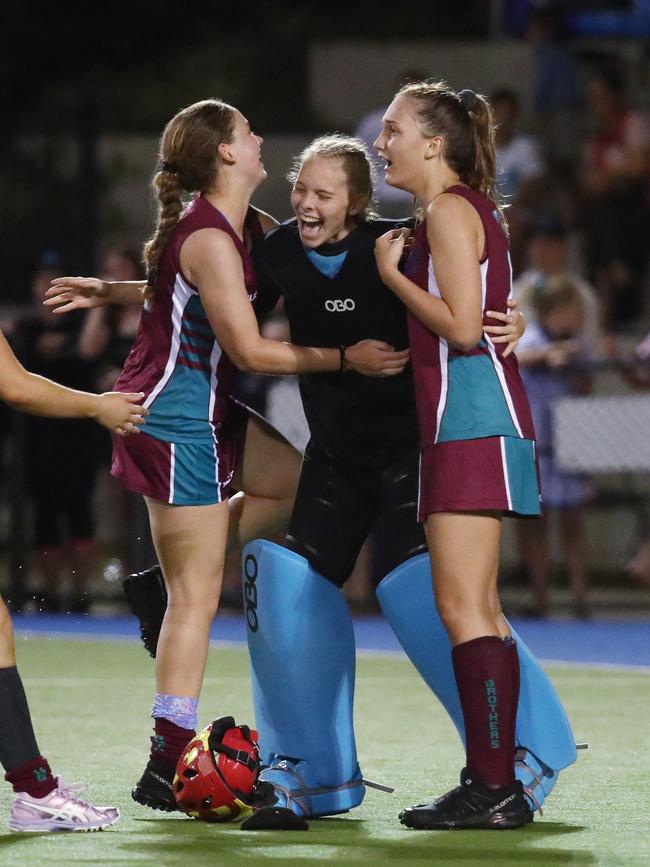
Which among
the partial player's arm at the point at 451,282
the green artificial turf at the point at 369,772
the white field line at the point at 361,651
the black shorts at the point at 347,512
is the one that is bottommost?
the white field line at the point at 361,651

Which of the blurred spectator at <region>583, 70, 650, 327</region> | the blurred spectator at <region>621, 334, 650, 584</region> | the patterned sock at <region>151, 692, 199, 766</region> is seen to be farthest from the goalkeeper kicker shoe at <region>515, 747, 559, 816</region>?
the blurred spectator at <region>583, 70, 650, 327</region>

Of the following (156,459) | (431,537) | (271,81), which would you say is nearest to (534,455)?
(431,537)

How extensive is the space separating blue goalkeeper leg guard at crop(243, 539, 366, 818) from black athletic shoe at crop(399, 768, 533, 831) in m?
0.36

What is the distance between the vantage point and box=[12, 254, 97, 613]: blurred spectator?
38.3 ft

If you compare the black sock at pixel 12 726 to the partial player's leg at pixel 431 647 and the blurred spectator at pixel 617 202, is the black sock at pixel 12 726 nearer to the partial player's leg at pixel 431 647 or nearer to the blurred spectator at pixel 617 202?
the partial player's leg at pixel 431 647

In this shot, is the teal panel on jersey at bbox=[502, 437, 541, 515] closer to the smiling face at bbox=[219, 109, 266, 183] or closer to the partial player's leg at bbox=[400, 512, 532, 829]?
the partial player's leg at bbox=[400, 512, 532, 829]

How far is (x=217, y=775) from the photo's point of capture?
16.5 ft

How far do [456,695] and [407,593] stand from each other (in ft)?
1.05

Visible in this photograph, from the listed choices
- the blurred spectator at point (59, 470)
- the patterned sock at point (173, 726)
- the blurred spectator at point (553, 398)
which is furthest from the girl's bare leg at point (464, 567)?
the blurred spectator at point (59, 470)

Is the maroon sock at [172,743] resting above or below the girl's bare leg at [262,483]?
below

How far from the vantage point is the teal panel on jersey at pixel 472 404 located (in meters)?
4.89

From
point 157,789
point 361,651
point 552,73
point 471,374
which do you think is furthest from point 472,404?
point 552,73

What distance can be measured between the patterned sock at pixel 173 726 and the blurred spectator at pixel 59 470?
6377 millimetres

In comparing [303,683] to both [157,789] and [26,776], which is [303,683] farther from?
[26,776]
